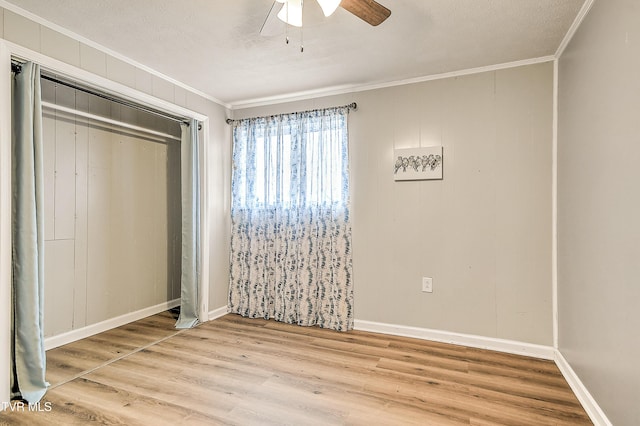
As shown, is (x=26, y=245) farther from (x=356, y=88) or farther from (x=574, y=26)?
(x=574, y=26)

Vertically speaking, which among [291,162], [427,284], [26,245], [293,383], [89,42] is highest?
[89,42]

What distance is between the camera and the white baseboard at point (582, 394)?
5.76 feet

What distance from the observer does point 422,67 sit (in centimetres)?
282

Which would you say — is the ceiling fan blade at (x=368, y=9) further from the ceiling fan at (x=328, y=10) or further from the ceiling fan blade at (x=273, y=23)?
the ceiling fan blade at (x=273, y=23)

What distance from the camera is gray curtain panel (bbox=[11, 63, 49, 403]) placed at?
200cm

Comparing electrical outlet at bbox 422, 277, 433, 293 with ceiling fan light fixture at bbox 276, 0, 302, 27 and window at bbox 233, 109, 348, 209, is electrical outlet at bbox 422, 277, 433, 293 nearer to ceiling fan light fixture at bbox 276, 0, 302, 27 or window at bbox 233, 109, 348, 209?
window at bbox 233, 109, 348, 209

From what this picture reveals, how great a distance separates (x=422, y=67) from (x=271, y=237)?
2.14 meters

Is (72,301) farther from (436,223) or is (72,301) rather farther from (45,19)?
(436,223)

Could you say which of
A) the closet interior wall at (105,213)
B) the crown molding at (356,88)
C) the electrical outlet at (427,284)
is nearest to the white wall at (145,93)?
the crown molding at (356,88)

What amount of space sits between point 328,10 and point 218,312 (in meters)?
3.13

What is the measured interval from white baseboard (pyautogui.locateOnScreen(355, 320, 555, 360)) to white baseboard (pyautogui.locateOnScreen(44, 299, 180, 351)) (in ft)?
7.31

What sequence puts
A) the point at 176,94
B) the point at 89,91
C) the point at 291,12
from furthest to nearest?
the point at 176,94 < the point at 89,91 < the point at 291,12

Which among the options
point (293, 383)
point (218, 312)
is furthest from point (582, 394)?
point (218, 312)

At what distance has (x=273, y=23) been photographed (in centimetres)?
178
